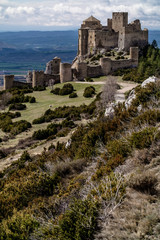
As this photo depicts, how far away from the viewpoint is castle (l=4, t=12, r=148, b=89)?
33625 millimetres

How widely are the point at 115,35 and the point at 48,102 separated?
1749cm

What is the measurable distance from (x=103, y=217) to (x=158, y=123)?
4546 millimetres

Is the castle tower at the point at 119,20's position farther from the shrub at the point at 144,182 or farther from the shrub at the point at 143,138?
the shrub at the point at 144,182

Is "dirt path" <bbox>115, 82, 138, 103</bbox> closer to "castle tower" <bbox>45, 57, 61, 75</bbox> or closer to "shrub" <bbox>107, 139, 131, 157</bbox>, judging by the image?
"shrub" <bbox>107, 139, 131, 157</bbox>

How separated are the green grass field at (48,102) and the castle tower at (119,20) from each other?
1323cm

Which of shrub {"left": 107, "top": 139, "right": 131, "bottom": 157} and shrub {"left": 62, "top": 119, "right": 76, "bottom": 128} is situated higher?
shrub {"left": 107, "top": 139, "right": 131, "bottom": 157}

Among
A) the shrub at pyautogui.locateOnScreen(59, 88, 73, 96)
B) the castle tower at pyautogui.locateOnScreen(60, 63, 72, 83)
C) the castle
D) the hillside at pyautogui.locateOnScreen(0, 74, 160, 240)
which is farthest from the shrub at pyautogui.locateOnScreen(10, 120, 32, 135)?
the castle tower at pyautogui.locateOnScreen(60, 63, 72, 83)

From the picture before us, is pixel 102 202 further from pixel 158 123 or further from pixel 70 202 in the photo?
pixel 158 123

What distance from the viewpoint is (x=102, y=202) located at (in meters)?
4.98

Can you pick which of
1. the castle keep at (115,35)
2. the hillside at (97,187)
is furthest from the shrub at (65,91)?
the hillside at (97,187)

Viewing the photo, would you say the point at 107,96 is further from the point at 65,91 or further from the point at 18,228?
the point at 18,228

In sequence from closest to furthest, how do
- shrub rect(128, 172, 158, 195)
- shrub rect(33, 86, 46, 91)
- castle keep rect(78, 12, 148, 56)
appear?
1. shrub rect(128, 172, 158, 195)
2. shrub rect(33, 86, 46, 91)
3. castle keep rect(78, 12, 148, 56)

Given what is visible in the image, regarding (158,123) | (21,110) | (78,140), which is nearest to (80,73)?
(21,110)

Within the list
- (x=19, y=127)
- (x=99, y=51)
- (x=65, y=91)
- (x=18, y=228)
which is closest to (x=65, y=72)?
(x=65, y=91)
